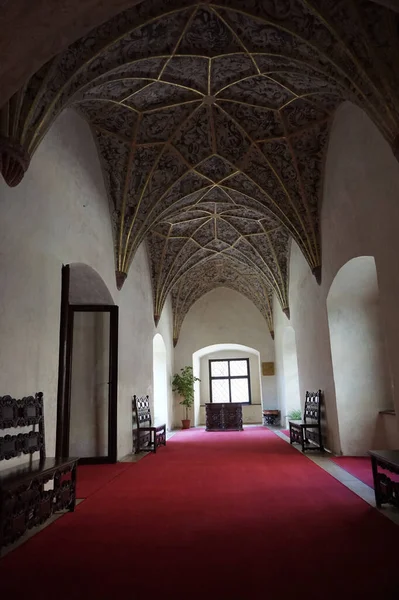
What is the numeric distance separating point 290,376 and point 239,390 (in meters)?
3.90

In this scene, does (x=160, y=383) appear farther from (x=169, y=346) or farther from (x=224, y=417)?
(x=224, y=417)

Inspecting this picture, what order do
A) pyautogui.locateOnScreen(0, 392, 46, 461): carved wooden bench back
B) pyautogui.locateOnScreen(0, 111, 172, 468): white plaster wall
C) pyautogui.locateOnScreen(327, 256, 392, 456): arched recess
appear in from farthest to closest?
pyautogui.locateOnScreen(327, 256, 392, 456): arched recess → pyautogui.locateOnScreen(0, 111, 172, 468): white plaster wall → pyautogui.locateOnScreen(0, 392, 46, 461): carved wooden bench back

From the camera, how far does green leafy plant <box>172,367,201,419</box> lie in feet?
49.6

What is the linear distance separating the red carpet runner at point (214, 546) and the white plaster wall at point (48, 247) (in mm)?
1589

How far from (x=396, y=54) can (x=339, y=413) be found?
566 cm

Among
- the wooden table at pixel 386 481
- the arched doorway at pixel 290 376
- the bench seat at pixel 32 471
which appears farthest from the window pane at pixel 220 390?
the bench seat at pixel 32 471

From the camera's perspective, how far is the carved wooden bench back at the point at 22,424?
159 inches

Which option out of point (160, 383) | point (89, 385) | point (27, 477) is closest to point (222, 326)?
point (160, 383)

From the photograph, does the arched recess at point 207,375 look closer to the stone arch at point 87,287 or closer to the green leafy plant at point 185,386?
the green leafy plant at point 185,386

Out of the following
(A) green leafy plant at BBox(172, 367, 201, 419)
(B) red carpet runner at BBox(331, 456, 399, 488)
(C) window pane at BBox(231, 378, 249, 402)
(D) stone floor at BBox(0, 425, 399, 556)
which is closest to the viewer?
(D) stone floor at BBox(0, 425, 399, 556)

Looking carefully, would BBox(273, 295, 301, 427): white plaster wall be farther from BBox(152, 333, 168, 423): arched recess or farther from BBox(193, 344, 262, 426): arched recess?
BBox(152, 333, 168, 423): arched recess

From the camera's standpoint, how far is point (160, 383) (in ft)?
47.4

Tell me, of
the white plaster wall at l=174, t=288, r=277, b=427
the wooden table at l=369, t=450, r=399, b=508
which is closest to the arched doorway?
the white plaster wall at l=174, t=288, r=277, b=427

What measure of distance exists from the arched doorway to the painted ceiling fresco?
3.04 meters
